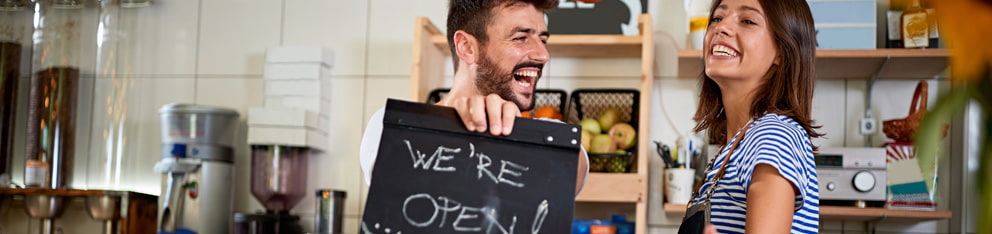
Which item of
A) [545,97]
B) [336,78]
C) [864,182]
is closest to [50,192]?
[336,78]

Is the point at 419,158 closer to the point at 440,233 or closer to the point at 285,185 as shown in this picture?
the point at 440,233

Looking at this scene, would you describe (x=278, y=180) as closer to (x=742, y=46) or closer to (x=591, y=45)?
(x=591, y=45)

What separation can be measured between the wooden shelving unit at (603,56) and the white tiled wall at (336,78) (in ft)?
0.51

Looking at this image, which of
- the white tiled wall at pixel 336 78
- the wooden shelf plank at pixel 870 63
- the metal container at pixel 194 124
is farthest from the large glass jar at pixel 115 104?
the wooden shelf plank at pixel 870 63

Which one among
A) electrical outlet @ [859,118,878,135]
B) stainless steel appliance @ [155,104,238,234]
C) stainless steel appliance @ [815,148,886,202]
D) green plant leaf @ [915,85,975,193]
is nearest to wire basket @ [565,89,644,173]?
stainless steel appliance @ [815,148,886,202]

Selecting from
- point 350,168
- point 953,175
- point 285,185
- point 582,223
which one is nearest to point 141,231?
point 285,185

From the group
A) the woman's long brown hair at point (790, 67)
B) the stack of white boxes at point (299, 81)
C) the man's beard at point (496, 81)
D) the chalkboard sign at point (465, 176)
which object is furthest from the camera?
the stack of white boxes at point (299, 81)

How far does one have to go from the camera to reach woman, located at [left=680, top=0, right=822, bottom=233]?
1.18 metres

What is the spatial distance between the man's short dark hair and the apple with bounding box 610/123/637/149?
4.35ft

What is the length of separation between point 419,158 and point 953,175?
2.51 metres

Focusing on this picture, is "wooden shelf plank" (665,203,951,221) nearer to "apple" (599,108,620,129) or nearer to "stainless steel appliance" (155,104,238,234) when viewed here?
"apple" (599,108,620,129)

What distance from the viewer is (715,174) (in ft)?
4.38

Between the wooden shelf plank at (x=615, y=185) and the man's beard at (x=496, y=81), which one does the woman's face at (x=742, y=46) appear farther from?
the wooden shelf plank at (x=615, y=185)

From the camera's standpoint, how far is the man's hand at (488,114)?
119 centimetres
